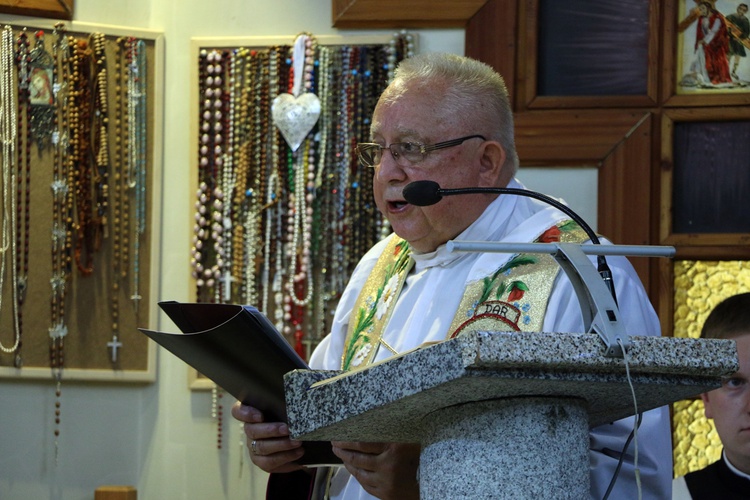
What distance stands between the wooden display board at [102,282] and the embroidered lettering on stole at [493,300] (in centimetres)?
129

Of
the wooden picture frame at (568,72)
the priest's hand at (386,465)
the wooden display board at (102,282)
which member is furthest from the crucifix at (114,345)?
the priest's hand at (386,465)

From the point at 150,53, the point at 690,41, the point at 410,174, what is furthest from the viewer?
the point at 150,53

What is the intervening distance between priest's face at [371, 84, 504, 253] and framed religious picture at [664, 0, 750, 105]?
1324 mm

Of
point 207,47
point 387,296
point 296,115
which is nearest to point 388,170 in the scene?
point 387,296

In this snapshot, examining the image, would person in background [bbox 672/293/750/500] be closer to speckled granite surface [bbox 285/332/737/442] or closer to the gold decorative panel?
the gold decorative panel

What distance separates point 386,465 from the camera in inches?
78.1

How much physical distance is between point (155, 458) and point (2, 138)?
4.37 feet

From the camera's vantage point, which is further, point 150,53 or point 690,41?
point 150,53

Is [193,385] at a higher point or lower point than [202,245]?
lower

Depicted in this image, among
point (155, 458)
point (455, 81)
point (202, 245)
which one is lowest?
point (155, 458)

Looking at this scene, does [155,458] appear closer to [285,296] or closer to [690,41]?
[285,296]

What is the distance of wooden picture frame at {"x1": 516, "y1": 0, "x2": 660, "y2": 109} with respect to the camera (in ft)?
12.5

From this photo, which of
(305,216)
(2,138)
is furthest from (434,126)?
(2,138)

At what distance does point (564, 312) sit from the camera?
2457mm
